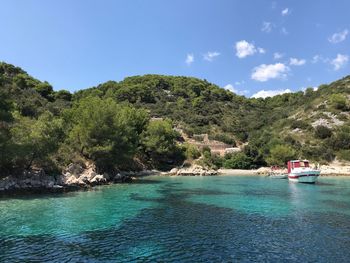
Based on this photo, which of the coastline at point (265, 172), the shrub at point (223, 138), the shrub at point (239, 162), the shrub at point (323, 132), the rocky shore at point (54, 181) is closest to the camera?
the rocky shore at point (54, 181)

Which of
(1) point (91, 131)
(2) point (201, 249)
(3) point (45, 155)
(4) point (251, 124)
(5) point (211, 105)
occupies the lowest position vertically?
(2) point (201, 249)

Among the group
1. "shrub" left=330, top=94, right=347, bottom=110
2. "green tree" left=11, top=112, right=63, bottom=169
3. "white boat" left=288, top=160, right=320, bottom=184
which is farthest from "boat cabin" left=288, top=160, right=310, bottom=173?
"shrub" left=330, top=94, right=347, bottom=110

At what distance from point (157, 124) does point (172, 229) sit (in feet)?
181

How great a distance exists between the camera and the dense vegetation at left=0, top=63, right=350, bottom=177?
39000mm

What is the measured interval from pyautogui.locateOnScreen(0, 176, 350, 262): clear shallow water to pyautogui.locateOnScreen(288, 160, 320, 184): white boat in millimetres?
18766

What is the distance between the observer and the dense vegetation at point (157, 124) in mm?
39000

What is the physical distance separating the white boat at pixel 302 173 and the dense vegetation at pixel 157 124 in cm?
1708

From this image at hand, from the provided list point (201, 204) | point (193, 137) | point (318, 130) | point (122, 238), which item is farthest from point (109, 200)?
point (318, 130)

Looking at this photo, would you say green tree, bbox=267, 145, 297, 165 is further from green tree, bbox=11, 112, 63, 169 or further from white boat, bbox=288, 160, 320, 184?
green tree, bbox=11, 112, 63, 169

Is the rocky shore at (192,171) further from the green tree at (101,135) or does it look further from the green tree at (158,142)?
the green tree at (101,135)

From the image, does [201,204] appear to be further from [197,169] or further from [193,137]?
[193,137]

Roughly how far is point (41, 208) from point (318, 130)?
249ft

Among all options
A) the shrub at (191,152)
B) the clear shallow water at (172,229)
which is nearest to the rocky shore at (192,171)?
the shrub at (191,152)

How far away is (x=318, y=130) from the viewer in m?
86.3
